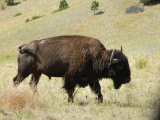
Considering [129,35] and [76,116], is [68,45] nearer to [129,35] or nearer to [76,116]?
[76,116]

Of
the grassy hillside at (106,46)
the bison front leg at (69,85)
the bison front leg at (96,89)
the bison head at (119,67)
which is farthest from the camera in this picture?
the bison head at (119,67)

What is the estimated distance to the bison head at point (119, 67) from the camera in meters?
8.46

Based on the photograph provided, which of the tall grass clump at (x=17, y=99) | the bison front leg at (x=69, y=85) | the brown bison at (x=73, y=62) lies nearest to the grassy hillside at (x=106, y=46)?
the tall grass clump at (x=17, y=99)

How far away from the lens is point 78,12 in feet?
207

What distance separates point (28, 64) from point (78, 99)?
6.30ft

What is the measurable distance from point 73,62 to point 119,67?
1473mm

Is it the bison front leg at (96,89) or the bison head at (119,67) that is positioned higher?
the bison head at (119,67)

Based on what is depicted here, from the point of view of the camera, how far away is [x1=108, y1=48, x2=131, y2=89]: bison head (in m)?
8.46

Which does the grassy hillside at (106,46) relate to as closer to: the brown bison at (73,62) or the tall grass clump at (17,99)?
the tall grass clump at (17,99)

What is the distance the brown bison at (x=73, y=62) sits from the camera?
8.16 metres

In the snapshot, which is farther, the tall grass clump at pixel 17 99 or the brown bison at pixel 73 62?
the brown bison at pixel 73 62

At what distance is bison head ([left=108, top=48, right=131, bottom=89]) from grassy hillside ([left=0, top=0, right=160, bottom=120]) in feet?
1.89

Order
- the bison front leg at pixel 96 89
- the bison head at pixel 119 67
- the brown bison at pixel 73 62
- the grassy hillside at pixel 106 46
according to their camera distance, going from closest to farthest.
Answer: the grassy hillside at pixel 106 46 < the brown bison at pixel 73 62 < the bison front leg at pixel 96 89 < the bison head at pixel 119 67

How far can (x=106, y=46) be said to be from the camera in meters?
40.1
